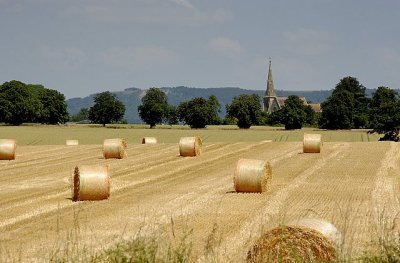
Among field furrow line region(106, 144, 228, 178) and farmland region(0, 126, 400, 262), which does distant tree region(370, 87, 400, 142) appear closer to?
field furrow line region(106, 144, 228, 178)

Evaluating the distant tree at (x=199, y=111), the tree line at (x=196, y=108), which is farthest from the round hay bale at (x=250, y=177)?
the distant tree at (x=199, y=111)

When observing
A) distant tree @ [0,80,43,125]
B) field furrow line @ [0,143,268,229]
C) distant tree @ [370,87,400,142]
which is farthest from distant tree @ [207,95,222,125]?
field furrow line @ [0,143,268,229]

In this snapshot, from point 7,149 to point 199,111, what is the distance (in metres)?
112

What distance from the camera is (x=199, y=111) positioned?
145500mm

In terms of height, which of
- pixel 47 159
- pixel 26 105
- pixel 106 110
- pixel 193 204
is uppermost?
pixel 26 105

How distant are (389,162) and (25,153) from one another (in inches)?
860

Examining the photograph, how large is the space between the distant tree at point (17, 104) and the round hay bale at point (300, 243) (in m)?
114

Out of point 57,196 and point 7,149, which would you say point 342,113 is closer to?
point 7,149

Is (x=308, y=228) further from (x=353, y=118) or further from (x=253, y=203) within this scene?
(x=353, y=118)

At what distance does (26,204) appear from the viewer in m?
18.9

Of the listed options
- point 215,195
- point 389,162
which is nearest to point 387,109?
point 389,162

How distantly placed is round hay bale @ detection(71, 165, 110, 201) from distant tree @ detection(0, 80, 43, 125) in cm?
10381

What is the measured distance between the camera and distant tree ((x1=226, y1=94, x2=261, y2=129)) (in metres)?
148

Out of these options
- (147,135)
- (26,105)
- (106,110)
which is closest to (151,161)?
(147,135)
